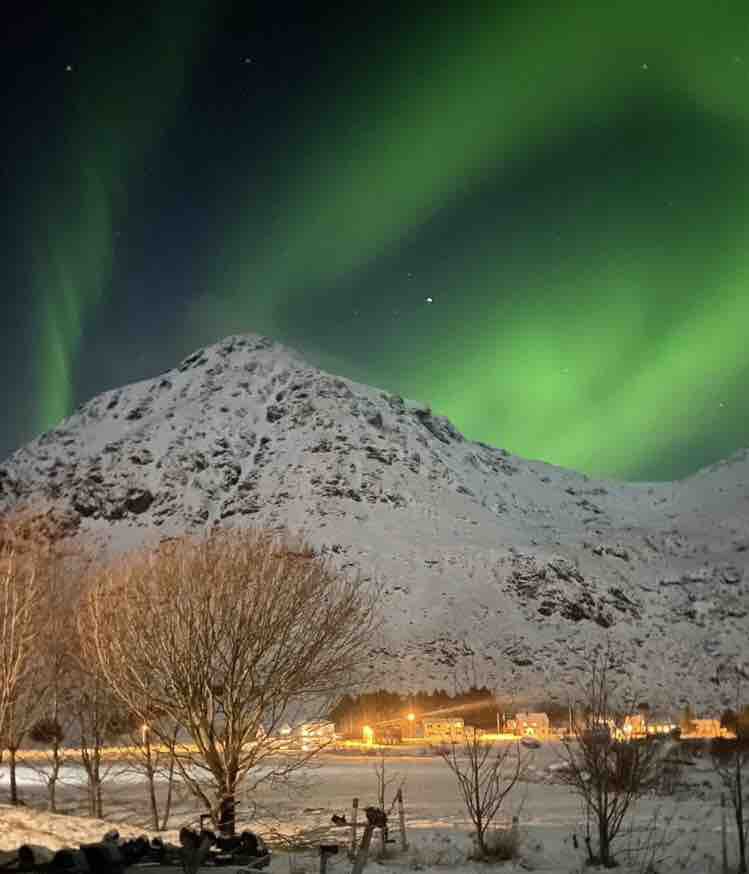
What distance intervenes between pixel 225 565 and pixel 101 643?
3.99 m

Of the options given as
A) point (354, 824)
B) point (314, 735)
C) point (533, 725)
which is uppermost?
point (314, 735)

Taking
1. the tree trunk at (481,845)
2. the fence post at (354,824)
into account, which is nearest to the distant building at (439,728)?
the fence post at (354,824)

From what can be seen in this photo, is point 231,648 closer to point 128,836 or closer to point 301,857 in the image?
point 128,836

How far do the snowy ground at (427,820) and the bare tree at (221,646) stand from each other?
2.20 m

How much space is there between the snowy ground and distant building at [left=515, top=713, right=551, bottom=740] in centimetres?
3379

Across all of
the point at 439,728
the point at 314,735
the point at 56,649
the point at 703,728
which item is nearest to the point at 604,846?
the point at 314,735

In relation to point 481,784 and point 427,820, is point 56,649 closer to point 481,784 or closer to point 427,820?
point 427,820

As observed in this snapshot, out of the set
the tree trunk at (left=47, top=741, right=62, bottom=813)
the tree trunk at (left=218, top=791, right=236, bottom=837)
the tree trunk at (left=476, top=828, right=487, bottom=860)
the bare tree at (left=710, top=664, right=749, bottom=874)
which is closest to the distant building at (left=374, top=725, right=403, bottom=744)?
the bare tree at (left=710, top=664, right=749, bottom=874)


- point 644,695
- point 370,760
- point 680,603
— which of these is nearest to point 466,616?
point 644,695

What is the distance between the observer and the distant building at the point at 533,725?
8956 cm

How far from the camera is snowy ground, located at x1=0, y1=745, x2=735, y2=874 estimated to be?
22.1 metres

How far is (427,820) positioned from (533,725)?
62.6m

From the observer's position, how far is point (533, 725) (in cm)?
9131

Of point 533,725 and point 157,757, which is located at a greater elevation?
point 157,757
